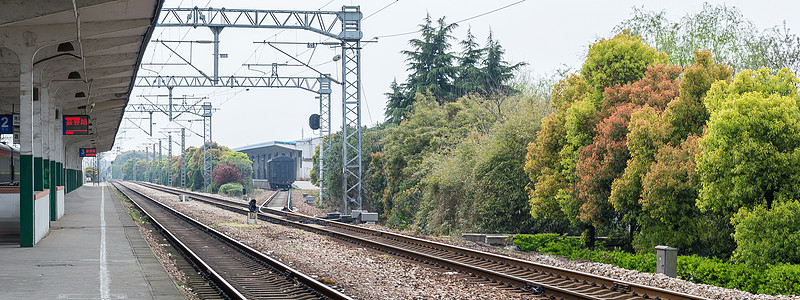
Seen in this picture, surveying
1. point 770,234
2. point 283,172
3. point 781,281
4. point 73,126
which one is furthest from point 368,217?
point 283,172

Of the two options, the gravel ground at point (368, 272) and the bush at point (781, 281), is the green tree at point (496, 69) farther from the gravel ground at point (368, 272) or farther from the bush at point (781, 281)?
the bush at point (781, 281)

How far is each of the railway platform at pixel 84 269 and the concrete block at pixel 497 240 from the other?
972 centimetres

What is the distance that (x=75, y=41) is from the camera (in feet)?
61.4

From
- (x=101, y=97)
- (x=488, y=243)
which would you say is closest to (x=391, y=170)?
(x=101, y=97)

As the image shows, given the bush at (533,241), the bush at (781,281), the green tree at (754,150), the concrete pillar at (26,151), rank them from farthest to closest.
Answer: the bush at (533,241)
the concrete pillar at (26,151)
the green tree at (754,150)
the bush at (781,281)

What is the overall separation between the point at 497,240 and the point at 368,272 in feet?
22.9

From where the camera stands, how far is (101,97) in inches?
1198

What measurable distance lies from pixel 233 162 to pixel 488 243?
66.9m

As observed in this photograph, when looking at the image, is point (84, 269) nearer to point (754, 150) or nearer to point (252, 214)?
point (754, 150)

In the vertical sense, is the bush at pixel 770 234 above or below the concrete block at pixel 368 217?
above

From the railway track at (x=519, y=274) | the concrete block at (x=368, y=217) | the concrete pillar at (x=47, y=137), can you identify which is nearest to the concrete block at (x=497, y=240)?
the railway track at (x=519, y=274)

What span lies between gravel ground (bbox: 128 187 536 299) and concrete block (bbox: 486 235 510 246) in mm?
3798

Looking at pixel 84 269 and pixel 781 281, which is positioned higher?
pixel 84 269

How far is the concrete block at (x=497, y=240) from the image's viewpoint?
20844 millimetres
